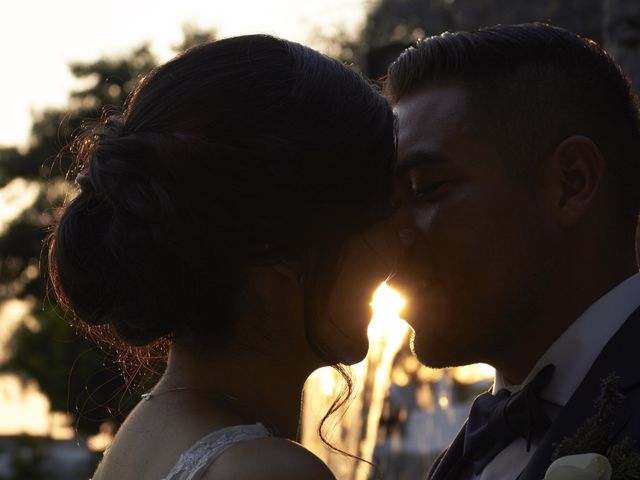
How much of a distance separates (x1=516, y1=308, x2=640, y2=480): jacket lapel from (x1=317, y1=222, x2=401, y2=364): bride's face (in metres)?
0.57

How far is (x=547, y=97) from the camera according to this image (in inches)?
136

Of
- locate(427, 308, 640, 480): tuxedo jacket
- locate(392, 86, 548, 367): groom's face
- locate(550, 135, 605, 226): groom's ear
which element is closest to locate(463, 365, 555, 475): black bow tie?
locate(427, 308, 640, 480): tuxedo jacket

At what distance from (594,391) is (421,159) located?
98 centimetres

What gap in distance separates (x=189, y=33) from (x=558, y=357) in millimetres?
24582

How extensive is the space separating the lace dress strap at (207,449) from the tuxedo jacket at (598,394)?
2.74ft

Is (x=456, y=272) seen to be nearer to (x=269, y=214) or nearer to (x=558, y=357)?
(x=558, y=357)

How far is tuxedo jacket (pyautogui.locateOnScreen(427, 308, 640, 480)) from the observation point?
2.65m

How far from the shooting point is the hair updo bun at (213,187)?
2.25 m

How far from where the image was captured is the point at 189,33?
26.8 meters

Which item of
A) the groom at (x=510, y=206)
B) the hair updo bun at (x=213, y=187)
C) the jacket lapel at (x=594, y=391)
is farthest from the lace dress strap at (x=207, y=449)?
the groom at (x=510, y=206)

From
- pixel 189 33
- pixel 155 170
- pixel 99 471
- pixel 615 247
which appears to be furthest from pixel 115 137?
pixel 189 33

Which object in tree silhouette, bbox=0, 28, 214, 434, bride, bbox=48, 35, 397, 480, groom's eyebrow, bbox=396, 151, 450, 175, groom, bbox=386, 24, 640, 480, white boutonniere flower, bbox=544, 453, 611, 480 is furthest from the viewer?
tree silhouette, bbox=0, 28, 214, 434

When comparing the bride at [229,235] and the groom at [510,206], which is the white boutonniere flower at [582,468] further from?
the groom at [510,206]

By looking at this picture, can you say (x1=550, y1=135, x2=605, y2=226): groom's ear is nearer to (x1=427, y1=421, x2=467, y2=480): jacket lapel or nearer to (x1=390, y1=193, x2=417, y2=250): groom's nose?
(x1=390, y1=193, x2=417, y2=250): groom's nose
